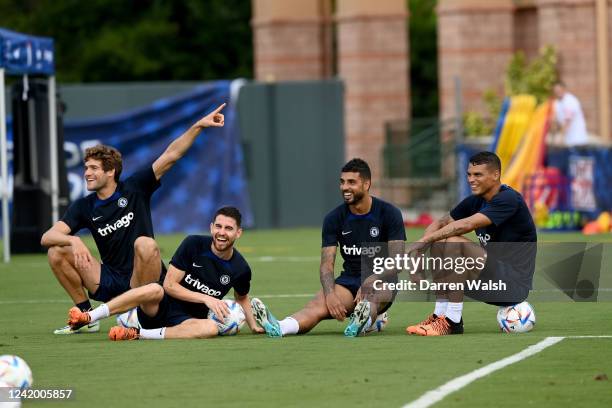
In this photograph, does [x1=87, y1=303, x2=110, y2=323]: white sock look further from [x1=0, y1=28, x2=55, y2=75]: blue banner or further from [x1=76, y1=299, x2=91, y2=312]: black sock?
[x1=0, y1=28, x2=55, y2=75]: blue banner

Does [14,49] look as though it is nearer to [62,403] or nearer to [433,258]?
[433,258]

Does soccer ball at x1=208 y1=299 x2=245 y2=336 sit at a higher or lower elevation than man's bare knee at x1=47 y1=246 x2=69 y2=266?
lower

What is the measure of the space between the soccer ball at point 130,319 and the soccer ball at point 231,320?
0.58 metres

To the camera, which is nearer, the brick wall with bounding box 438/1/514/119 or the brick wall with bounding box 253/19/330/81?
the brick wall with bounding box 438/1/514/119

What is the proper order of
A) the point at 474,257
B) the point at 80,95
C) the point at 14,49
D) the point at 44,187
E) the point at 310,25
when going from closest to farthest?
the point at 474,257 < the point at 14,49 < the point at 44,187 < the point at 80,95 < the point at 310,25

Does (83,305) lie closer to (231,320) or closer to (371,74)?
(231,320)

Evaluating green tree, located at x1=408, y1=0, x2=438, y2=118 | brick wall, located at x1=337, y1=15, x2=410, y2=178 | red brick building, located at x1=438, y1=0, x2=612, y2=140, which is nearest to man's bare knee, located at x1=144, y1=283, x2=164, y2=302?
red brick building, located at x1=438, y1=0, x2=612, y2=140

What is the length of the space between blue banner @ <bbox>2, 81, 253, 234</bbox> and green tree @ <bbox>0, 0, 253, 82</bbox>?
18.2m

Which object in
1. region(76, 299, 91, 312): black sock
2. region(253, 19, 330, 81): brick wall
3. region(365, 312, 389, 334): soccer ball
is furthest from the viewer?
region(253, 19, 330, 81): brick wall

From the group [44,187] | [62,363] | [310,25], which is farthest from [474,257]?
[310,25]

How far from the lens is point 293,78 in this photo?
37875 millimetres

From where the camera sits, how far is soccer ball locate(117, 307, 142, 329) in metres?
12.6

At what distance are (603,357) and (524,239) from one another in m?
1.87

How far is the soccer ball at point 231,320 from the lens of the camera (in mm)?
12488
